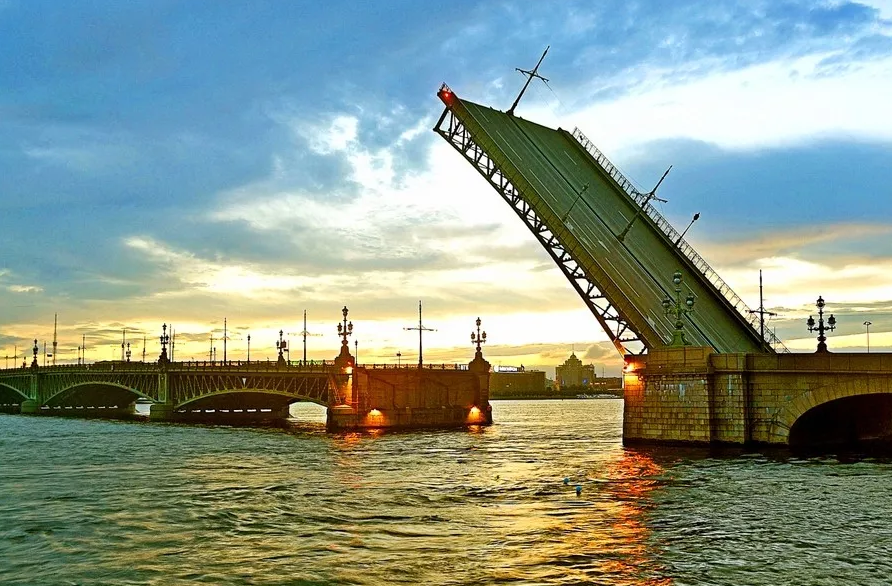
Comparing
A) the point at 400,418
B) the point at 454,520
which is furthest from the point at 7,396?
the point at 454,520

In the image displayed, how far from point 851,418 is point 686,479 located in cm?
1562

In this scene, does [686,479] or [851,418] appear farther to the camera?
[851,418]

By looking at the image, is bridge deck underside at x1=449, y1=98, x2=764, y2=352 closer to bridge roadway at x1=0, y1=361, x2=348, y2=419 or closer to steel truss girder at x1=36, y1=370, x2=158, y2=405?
bridge roadway at x1=0, y1=361, x2=348, y2=419

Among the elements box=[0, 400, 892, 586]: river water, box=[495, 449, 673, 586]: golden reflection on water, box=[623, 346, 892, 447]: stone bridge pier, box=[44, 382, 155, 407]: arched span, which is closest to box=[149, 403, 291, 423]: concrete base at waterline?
box=[44, 382, 155, 407]: arched span

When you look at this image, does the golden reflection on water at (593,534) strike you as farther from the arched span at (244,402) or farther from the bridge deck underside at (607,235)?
the arched span at (244,402)

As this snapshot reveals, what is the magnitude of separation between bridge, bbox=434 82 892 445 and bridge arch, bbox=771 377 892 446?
0.06m

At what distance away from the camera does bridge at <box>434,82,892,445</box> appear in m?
35.3

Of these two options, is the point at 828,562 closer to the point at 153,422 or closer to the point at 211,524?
the point at 211,524

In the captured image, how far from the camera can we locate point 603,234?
4306 centimetres

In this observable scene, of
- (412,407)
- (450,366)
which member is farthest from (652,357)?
(450,366)

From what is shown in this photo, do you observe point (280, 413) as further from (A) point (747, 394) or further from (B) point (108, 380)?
(A) point (747, 394)

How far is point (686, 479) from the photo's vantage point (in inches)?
1190

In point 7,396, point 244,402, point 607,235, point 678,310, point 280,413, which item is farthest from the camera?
point 7,396

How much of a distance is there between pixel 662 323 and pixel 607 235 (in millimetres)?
5328
